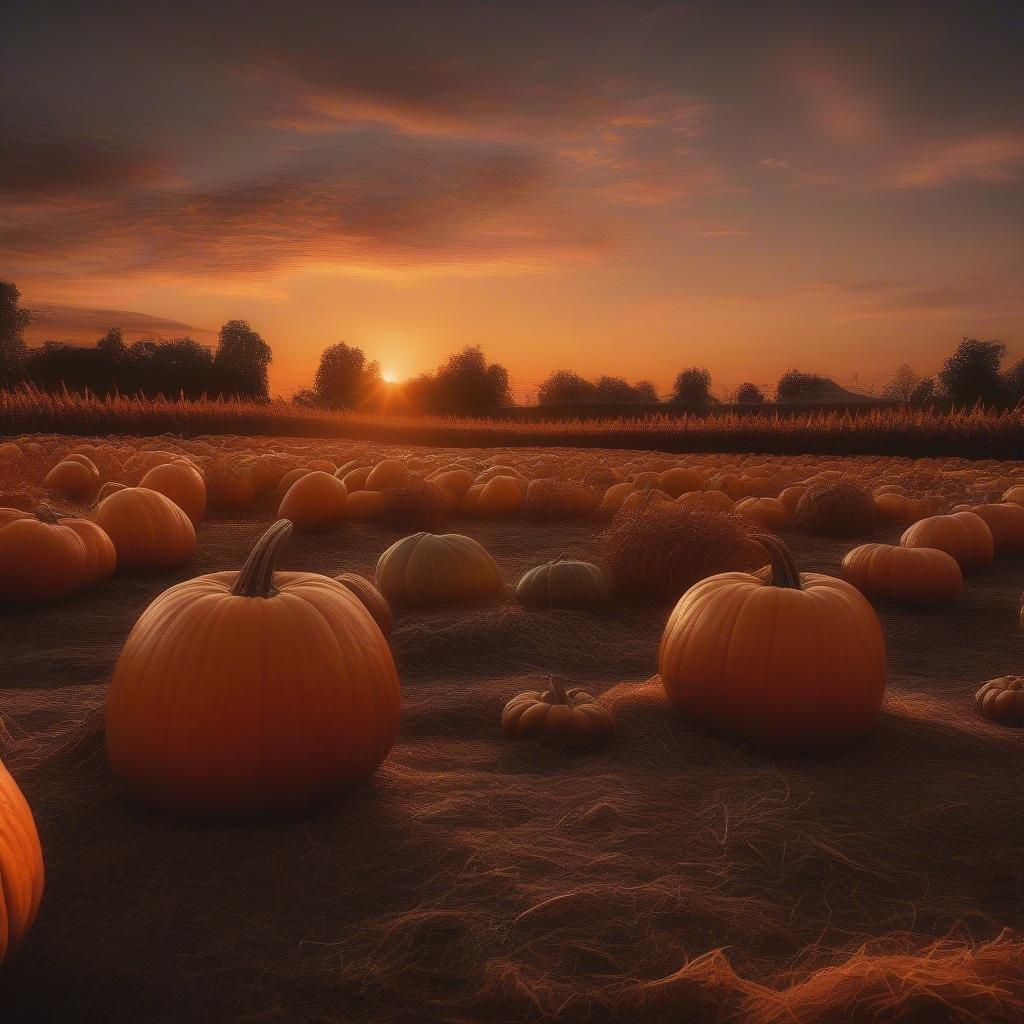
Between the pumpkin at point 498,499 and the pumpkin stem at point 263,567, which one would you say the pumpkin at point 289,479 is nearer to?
the pumpkin at point 498,499

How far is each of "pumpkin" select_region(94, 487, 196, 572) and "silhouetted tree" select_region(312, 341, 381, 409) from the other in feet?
280

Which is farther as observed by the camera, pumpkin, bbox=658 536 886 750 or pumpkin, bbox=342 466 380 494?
pumpkin, bbox=342 466 380 494

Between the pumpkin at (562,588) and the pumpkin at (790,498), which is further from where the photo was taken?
the pumpkin at (790,498)

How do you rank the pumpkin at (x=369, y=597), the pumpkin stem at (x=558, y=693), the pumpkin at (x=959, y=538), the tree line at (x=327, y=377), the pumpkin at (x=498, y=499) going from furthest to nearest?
the tree line at (x=327, y=377) < the pumpkin at (x=498, y=499) < the pumpkin at (x=959, y=538) < the pumpkin at (x=369, y=597) < the pumpkin stem at (x=558, y=693)

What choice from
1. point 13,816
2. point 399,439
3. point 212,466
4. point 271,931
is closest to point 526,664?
point 271,931

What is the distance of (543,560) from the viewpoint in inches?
246

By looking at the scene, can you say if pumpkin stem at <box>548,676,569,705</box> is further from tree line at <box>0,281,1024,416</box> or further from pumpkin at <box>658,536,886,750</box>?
tree line at <box>0,281,1024,416</box>

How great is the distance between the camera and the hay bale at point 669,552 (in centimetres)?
504

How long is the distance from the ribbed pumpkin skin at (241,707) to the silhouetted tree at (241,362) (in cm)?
6062

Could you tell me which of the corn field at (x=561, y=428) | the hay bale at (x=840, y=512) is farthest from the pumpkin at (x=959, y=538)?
the corn field at (x=561, y=428)

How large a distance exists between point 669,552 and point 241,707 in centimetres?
323

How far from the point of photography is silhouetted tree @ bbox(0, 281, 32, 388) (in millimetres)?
60469

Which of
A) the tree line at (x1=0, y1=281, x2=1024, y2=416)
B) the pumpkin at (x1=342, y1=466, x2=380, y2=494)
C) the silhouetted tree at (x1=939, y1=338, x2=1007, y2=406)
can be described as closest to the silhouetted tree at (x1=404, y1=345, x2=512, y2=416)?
the tree line at (x1=0, y1=281, x2=1024, y2=416)

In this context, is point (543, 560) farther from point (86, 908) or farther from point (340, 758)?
point (86, 908)
